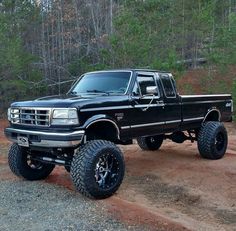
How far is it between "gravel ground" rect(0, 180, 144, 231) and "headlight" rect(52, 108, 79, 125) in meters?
1.23

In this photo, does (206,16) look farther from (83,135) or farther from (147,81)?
(83,135)

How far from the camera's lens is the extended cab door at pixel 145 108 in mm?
7707

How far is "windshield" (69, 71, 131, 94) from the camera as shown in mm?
7844

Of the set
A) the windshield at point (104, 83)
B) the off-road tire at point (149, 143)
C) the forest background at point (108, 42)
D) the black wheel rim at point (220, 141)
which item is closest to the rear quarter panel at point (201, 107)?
the black wheel rim at point (220, 141)

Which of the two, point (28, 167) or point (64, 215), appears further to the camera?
point (28, 167)

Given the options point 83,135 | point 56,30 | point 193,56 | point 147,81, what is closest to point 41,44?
point 56,30

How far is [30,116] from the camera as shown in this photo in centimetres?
703

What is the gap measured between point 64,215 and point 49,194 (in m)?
1.19

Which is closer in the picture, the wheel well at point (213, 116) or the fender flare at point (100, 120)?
the fender flare at point (100, 120)

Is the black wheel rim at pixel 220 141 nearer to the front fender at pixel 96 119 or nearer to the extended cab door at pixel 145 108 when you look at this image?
the extended cab door at pixel 145 108

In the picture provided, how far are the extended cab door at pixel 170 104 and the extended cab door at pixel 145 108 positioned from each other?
177mm

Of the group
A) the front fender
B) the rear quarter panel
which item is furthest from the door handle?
the front fender

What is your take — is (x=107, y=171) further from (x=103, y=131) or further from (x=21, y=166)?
(x=21, y=166)

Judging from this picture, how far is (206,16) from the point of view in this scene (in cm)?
1994
